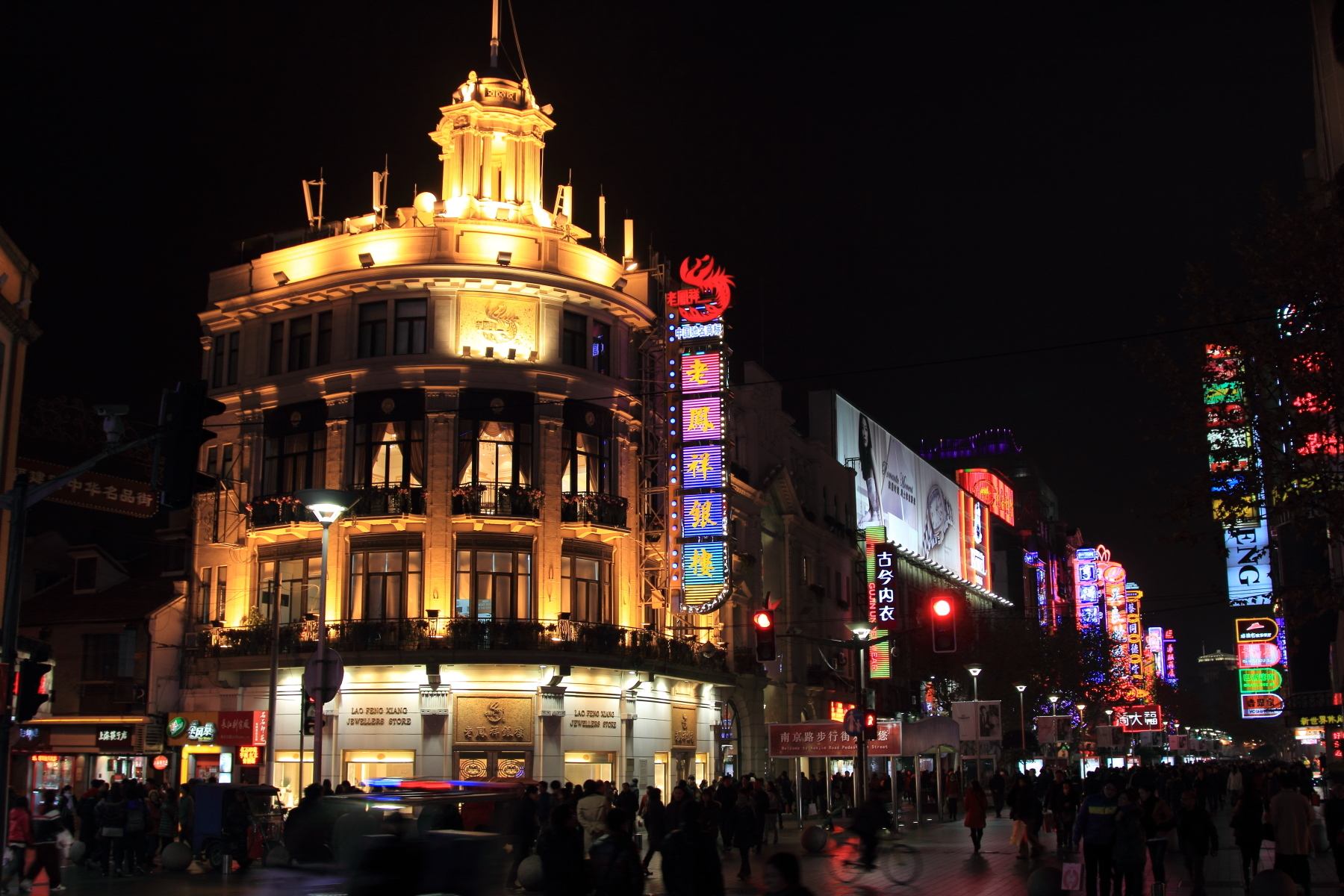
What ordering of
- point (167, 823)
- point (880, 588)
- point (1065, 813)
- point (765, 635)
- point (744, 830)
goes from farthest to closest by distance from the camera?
point (880, 588) → point (765, 635) → point (1065, 813) → point (167, 823) → point (744, 830)

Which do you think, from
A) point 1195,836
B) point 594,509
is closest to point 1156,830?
point 1195,836

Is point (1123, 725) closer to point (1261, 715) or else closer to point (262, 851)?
point (1261, 715)

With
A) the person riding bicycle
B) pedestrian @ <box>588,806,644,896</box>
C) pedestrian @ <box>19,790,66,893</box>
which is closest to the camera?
pedestrian @ <box>588,806,644,896</box>

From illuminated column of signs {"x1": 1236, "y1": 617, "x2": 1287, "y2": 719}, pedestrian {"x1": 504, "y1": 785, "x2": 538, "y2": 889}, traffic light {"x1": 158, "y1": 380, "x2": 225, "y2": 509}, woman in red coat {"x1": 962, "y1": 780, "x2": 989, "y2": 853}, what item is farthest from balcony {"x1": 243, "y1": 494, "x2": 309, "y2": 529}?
illuminated column of signs {"x1": 1236, "y1": 617, "x2": 1287, "y2": 719}

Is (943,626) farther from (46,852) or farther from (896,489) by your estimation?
(896,489)

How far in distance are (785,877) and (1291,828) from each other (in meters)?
12.4

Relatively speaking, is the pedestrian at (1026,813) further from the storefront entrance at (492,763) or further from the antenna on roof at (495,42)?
the antenna on roof at (495,42)

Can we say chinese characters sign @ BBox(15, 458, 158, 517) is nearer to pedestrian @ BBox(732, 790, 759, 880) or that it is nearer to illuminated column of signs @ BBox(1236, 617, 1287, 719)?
pedestrian @ BBox(732, 790, 759, 880)

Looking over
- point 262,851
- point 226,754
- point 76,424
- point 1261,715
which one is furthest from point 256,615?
point 1261,715

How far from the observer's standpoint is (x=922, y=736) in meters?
42.8

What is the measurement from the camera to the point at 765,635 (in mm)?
32250

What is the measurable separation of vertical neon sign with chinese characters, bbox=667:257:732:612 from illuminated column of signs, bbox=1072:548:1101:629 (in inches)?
4073

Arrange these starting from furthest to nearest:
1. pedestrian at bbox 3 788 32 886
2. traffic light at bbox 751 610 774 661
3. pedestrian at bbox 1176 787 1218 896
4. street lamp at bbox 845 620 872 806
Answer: street lamp at bbox 845 620 872 806, traffic light at bbox 751 610 774 661, pedestrian at bbox 1176 787 1218 896, pedestrian at bbox 3 788 32 886

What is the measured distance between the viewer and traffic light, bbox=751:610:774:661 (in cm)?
3159
